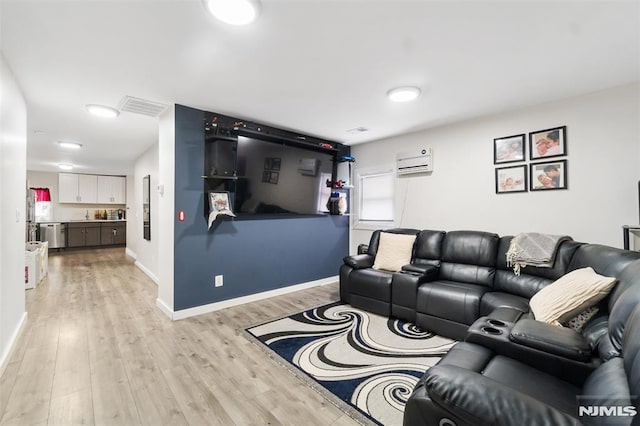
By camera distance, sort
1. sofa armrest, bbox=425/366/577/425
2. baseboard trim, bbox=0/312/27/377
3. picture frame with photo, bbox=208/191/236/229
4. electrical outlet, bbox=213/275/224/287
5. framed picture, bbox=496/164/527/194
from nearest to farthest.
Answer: sofa armrest, bbox=425/366/577/425 < baseboard trim, bbox=0/312/27/377 < framed picture, bbox=496/164/527/194 < picture frame with photo, bbox=208/191/236/229 < electrical outlet, bbox=213/275/224/287

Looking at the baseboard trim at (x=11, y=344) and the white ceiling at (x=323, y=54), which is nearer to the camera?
the white ceiling at (x=323, y=54)

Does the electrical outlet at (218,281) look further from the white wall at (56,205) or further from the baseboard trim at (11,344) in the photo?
the white wall at (56,205)

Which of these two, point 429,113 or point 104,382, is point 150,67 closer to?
point 104,382

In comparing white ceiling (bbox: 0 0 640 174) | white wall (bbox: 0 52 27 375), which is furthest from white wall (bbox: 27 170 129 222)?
white wall (bbox: 0 52 27 375)

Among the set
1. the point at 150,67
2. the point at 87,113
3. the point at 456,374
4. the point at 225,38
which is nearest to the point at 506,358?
the point at 456,374

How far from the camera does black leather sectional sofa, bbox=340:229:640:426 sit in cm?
89

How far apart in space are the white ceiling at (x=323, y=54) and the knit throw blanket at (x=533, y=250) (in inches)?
56.9

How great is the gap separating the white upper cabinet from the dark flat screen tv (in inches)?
297

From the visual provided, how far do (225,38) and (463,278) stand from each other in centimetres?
318

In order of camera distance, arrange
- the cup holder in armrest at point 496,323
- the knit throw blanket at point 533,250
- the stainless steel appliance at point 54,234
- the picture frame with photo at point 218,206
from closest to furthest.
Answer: the cup holder in armrest at point 496,323 → the knit throw blanket at point 533,250 → the picture frame with photo at point 218,206 → the stainless steel appliance at point 54,234

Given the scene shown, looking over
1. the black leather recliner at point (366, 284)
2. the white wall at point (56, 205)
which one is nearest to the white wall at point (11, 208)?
the black leather recliner at point (366, 284)

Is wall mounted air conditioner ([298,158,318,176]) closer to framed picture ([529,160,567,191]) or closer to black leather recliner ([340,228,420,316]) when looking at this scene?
black leather recliner ([340,228,420,316])

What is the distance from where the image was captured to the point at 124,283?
186 inches

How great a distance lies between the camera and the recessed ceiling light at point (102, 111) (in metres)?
3.20
